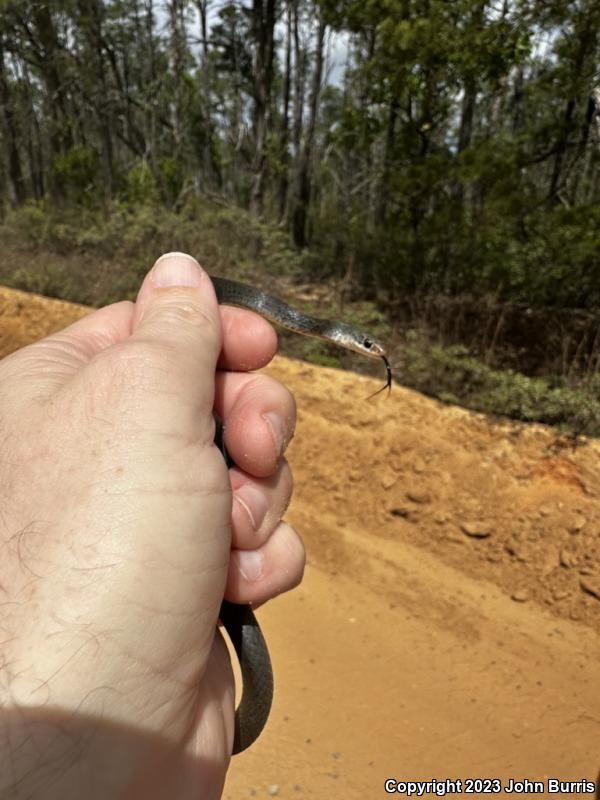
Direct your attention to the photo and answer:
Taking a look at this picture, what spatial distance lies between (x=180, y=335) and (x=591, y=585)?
518cm

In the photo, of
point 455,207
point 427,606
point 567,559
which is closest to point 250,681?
point 427,606

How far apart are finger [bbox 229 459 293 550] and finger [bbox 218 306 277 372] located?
1.93 feet

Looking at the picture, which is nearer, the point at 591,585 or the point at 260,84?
the point at 591,585

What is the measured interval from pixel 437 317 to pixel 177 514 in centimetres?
832

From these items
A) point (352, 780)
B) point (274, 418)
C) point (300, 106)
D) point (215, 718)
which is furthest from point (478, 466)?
point (300, 106)

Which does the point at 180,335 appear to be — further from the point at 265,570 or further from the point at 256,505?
the point at 265,570

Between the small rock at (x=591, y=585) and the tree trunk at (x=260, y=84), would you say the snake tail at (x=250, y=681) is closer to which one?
the small rock at (x=591, y=585)

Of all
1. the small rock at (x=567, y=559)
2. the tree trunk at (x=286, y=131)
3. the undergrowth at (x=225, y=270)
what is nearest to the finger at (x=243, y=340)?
the small rock at (x=567, y=559)

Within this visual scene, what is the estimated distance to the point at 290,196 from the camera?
82.4 feet

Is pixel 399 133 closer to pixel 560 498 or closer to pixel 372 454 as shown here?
pixel 372 454

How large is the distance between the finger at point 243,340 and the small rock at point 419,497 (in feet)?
13.5

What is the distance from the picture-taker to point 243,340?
9.43 ft

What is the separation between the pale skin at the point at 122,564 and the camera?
1.46 meters

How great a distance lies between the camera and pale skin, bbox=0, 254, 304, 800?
1457mm
